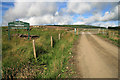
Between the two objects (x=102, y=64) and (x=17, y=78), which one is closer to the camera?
(x=17, y=78)

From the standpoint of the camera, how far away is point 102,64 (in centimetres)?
464

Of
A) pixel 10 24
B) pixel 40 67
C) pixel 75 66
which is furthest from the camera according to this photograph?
pixel 10 24

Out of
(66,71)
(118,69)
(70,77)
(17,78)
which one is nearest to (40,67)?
(17,78)

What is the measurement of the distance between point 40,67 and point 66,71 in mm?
2484

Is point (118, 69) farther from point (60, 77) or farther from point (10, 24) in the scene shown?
point (10, 24)

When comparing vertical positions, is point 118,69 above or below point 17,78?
above

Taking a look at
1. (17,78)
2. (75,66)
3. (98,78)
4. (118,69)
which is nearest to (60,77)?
(75,66)

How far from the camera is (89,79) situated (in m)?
3.42

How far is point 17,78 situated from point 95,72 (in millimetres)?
4231

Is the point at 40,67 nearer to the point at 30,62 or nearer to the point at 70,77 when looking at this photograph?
the point at 30,62

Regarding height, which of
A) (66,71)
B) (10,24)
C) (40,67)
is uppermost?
(10,24)

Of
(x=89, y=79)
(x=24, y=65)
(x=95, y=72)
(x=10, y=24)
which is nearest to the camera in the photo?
(x=89, y=79)

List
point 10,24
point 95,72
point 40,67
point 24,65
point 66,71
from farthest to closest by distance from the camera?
1. point 10,24
2. point 40,67
3. point 24,65
4. point 66,71
5. point 95,72

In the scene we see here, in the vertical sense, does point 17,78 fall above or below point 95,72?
below
